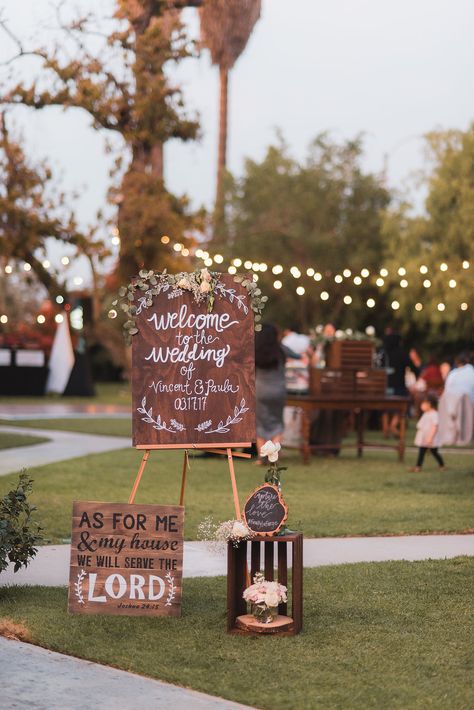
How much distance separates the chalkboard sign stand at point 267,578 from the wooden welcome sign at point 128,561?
35 centimetres

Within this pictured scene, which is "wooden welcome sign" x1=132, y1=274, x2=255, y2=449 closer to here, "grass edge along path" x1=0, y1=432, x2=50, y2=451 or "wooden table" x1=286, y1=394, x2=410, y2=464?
"wooden table" x1=286, y1=394, x2=410, y2=464

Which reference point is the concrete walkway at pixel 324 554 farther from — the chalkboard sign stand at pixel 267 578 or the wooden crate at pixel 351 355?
the wooden crate at pixel 351 355

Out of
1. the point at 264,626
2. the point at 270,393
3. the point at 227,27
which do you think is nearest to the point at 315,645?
the point at 264,626

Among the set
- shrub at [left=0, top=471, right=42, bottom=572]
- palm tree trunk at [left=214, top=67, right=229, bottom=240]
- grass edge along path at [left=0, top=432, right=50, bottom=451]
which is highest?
palm tree trunk at [left=214, top=67, right=229, bottom=240]

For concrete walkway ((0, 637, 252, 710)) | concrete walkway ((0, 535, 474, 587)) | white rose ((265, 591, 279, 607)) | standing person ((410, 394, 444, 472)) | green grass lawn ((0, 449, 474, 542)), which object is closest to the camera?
concrete walkway ((0, 637, 252, 710))

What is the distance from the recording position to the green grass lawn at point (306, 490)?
1076 cm

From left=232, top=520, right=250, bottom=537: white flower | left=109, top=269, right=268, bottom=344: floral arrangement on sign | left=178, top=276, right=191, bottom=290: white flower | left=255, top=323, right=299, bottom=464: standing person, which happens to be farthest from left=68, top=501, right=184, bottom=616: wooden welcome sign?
left=255, top=323, right=299, bottom=464: standing person

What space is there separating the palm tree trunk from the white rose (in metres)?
38.7

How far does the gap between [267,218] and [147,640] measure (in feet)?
121

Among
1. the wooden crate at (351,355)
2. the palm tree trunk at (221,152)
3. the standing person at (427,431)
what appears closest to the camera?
the standing person at (427,431)

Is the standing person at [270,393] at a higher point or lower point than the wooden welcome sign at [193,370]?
lower

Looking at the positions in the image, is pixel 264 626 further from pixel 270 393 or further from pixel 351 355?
pixel 351 355

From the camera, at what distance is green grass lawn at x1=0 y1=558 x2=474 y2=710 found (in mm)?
5457

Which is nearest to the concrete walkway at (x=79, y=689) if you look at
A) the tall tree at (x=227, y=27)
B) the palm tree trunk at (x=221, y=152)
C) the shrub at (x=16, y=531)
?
the shrub at (x=16, y=531)
